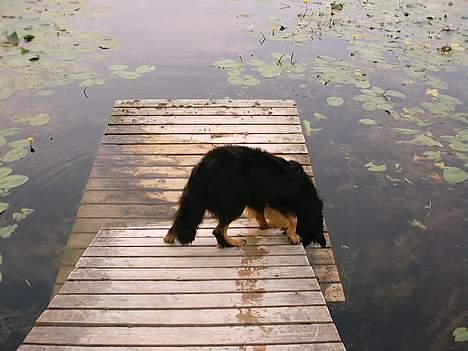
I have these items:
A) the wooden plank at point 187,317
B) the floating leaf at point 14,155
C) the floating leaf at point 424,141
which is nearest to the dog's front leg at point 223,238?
the wooden plank at point 187,317

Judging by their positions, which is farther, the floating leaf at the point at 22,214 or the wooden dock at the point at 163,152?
the floating leaf at the point at 22,214

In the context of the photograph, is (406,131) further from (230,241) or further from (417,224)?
Answer: (230,241)

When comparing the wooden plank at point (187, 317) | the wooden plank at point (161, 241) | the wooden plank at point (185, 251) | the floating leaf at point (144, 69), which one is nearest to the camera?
the wooden plank at point (187, 317)

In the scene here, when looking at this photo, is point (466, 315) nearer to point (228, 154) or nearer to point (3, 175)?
point (228, 154)

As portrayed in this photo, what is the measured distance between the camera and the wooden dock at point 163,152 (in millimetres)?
3414

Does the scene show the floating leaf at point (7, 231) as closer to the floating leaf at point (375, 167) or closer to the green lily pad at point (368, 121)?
the floating leaf at point (375, 167)

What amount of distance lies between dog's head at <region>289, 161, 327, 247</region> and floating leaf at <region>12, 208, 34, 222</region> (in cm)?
254

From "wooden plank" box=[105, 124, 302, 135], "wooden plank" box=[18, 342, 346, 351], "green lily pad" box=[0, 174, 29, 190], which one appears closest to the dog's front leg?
"wooden plank" box=[18, 342, 346, 351]

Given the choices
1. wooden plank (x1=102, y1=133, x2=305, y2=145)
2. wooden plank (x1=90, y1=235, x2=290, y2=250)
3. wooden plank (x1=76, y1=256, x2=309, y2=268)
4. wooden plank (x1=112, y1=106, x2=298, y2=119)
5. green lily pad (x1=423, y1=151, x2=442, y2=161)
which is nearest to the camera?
wooden plank (x1=76, y1=256, x2=309, y2=268)

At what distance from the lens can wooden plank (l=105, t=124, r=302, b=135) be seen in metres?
4.54

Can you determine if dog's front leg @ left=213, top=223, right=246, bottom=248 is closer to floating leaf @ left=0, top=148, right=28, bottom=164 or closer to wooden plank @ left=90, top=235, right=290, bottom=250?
wooden plank @ left=90, top=235, right=290, bottom=250

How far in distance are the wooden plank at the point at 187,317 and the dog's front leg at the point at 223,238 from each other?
23.0 inches

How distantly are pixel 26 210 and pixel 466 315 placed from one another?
3.82m

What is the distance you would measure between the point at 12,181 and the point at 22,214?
14.3 inches
